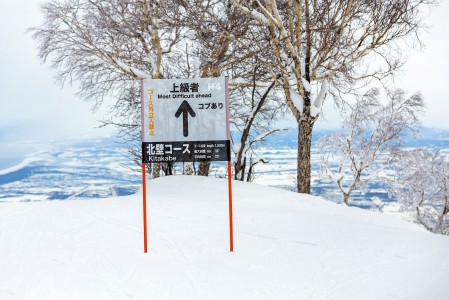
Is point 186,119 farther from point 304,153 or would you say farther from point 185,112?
point 304,153

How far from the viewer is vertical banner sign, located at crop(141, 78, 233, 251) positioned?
23.6ft

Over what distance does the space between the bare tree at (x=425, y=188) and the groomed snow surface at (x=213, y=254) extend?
15.8 m

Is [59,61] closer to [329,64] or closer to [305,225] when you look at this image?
[329,64]

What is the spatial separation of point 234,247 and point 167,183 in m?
5.89

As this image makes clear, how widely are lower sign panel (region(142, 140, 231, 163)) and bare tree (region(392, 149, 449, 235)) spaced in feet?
64.5

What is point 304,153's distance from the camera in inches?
560

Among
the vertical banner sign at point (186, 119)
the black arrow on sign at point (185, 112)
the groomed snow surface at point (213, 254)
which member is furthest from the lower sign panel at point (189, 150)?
the groomed snow surface at point (213, 254)

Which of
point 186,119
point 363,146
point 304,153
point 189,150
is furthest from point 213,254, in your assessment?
point 363,146

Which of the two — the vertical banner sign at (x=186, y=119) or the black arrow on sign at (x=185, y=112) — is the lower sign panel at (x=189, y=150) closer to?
the vertical banner sign at (x=186, y=119)

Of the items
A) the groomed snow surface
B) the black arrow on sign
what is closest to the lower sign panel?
the black arrow on sign

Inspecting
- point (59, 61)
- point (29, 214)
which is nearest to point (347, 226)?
point (29, 214)

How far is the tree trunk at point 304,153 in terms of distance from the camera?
13985 millimetres

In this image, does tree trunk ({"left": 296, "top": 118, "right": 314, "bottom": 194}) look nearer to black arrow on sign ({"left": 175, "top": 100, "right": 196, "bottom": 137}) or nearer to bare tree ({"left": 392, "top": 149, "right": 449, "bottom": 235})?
black arrow on sign ({"left": 175, "top": 100, "right": 196, "bottom": 137})

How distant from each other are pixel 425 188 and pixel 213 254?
71.3ft
